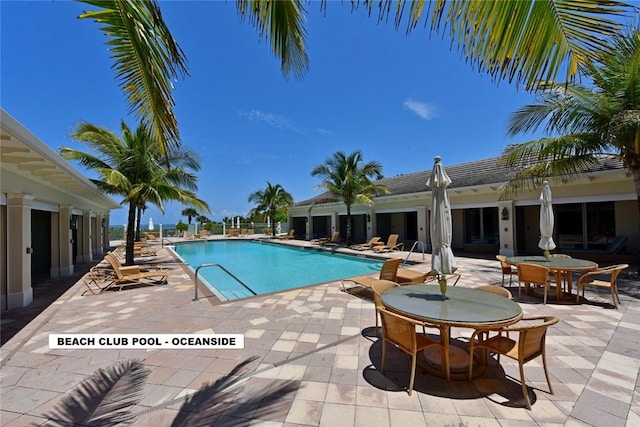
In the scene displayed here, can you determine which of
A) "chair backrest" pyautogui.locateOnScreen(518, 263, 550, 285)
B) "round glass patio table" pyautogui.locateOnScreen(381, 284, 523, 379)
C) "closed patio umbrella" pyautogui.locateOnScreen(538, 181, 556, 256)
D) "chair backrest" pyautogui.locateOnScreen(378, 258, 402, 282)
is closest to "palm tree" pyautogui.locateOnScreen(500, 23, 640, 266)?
"closed patio umbrella" pyautogui.locateOnScreen(538, 181, 556, 256)

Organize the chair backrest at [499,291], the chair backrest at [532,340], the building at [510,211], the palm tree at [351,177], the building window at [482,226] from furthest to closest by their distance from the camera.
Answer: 1. the palm tree at [351,177]
2. the building window at [482,226]
3. the building at [510,211]
4. the chair backrest at [499,291]
5. the chair backrest at [532,340]

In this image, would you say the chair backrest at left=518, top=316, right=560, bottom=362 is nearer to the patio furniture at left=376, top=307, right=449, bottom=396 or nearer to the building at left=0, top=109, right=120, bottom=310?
the patio furniture at left=376, top=307, right=449, bottom=396

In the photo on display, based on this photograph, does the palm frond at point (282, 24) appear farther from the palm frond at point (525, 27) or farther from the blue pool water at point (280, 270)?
the blue pool water at point (280, 270)

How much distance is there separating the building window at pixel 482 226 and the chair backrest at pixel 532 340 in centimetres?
1467

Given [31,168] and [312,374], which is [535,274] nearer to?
[312,374]

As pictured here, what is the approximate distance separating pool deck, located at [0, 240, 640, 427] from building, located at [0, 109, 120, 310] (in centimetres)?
122

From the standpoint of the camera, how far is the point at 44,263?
447 inches

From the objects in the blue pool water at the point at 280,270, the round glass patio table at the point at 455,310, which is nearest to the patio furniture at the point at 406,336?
the round glass patio table at the point at 455,310

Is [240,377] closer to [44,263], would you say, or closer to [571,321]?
[571,321]

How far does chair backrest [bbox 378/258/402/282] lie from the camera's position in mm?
7340

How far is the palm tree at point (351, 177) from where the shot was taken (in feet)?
63.3

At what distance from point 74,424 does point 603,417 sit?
528 cm

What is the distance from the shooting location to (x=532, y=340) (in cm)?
311

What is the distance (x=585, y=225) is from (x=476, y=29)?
53.7 ft
